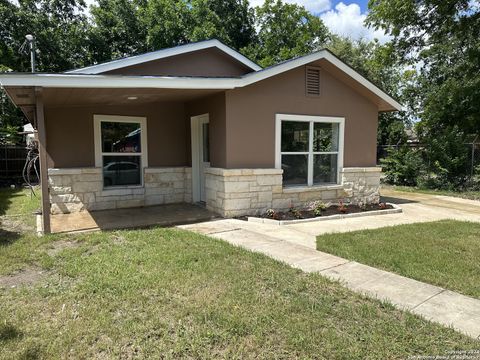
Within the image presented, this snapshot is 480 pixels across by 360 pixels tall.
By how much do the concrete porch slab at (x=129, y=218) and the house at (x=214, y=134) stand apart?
411mm

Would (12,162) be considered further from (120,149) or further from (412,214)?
(412,214)

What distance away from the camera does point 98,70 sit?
760 centimetres

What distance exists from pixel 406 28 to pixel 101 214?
553 inches

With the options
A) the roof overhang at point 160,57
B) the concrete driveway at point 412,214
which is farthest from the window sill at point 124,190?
the concrete driveway at point 412,214

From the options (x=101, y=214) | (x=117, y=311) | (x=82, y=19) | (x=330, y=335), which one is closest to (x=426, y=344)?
(x=330, y=335)

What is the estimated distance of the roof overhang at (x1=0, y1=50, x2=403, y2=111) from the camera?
5.27 meters

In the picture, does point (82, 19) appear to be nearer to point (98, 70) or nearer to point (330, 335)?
point (98, 70)

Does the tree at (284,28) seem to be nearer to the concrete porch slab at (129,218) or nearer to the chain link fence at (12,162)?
the chain link fence at (12,162)

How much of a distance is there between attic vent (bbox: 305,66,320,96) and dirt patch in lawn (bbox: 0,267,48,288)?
6.55m

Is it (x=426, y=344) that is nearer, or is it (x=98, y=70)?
(x=426, y=344)

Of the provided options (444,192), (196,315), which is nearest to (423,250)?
(196,315)

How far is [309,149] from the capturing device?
8.38 m

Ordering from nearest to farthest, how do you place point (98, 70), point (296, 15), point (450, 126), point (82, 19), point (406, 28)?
1. point (98, 70)
2. point (406, 28)
3. point (450, 126)
4. point (82, 19)
5. point (296, 15)

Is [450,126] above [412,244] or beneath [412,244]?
above
